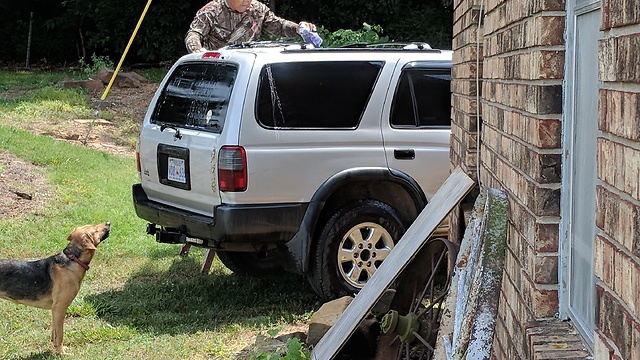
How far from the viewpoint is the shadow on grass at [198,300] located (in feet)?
22.4

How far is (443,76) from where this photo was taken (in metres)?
7.34

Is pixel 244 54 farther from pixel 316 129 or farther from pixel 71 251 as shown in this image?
pixel 71 251

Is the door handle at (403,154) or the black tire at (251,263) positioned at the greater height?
the door handle at (403,154)

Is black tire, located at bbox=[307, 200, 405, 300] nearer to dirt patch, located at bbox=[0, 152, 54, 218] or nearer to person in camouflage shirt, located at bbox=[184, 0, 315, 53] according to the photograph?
person in camouflage shirt, located at bbox=[184, 0, 315, 53]

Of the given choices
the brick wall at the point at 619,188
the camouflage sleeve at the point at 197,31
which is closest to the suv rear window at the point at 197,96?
the camouflage sleeve at the point at 197,31

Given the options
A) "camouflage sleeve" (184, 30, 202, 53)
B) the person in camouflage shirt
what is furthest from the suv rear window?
the person in camouflage shirt

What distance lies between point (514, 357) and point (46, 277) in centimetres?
433

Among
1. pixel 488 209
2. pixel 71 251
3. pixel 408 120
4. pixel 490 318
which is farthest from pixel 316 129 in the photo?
pixel 490 318

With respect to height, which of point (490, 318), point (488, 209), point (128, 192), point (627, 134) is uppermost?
point (627, 134)

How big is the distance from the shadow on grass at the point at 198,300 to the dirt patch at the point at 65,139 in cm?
303

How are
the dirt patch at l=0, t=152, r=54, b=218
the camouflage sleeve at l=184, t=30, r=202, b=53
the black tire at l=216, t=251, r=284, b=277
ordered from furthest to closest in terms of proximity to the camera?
the dirt patch at l=0, t=152, r=54, b=218 → the camouflage sleeve at l=184, t=30, r=202, b=53 → the black tire at l=216, t=251, r=284, b=277

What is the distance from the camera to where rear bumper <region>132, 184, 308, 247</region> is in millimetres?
6461

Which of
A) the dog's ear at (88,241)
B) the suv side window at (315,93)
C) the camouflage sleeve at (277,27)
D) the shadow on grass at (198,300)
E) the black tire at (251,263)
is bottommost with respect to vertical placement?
the shadow on grass at (198,300)

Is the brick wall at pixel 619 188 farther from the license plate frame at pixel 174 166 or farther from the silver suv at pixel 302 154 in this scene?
the license plate frame at pixel 174 166
